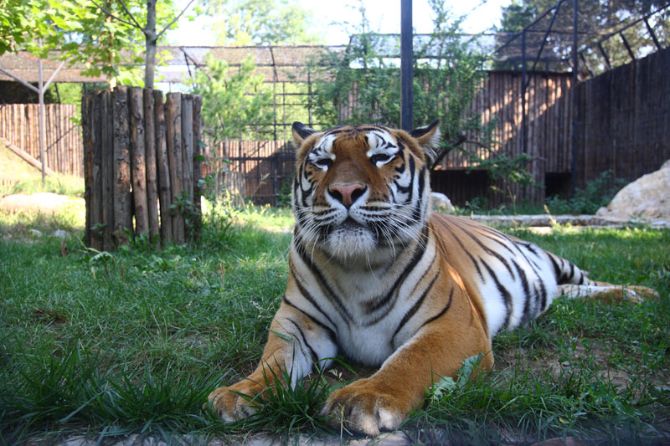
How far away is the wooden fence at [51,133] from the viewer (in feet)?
54.5

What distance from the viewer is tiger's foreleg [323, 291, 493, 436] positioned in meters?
1.85

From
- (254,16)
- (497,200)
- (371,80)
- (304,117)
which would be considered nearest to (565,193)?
(497,200)

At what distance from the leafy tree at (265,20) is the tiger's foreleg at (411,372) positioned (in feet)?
125

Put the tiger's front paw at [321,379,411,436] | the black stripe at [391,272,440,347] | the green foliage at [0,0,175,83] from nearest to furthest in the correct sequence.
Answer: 1. the tiger's front paw at [321,379,411,436]
2. the black stripe at [391,272,440,347]
3. the green foliage at [0,0,175,83]

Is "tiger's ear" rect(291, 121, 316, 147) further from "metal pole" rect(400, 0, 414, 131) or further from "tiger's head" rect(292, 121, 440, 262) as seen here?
"metal pole" rect(400, 0, 414, 131)

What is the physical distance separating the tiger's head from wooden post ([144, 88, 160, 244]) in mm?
2955

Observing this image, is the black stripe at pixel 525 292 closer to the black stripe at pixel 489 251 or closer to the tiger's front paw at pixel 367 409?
the black stripe at pixel 489 251

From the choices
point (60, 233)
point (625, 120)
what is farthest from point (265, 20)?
point (60, 233)

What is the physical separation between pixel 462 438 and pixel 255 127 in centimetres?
1652

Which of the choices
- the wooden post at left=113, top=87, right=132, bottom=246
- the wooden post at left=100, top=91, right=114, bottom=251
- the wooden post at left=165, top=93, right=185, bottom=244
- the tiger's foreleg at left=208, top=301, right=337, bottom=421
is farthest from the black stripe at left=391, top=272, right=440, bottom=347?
the wooden post at left=100, top=91, right=114, bottom=251

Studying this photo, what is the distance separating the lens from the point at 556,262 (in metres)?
4.27

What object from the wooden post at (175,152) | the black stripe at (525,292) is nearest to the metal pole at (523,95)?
the wooden post at (175,152)

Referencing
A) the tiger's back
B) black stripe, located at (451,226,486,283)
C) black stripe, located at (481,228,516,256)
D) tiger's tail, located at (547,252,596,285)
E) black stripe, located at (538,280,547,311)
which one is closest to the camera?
the tiger's back

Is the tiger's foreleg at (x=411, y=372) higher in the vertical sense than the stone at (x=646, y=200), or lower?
lower
